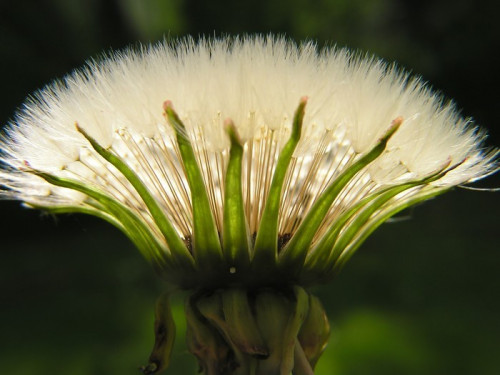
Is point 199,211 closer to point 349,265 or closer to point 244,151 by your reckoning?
point 244,151

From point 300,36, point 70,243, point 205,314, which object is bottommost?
point 205,314

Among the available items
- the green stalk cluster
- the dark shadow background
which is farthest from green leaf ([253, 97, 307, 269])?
the dark shadow background

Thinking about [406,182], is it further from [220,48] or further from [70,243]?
[70,243]

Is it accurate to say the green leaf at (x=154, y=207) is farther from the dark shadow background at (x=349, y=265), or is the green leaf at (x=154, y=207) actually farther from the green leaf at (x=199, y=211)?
the dark shadow background at (x=349, y=265)

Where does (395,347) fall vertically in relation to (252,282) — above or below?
above

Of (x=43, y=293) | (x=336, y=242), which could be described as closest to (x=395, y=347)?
(x=43, y=293)

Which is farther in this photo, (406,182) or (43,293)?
(43,293)

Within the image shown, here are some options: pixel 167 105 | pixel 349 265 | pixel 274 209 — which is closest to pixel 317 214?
pixel 274 209
